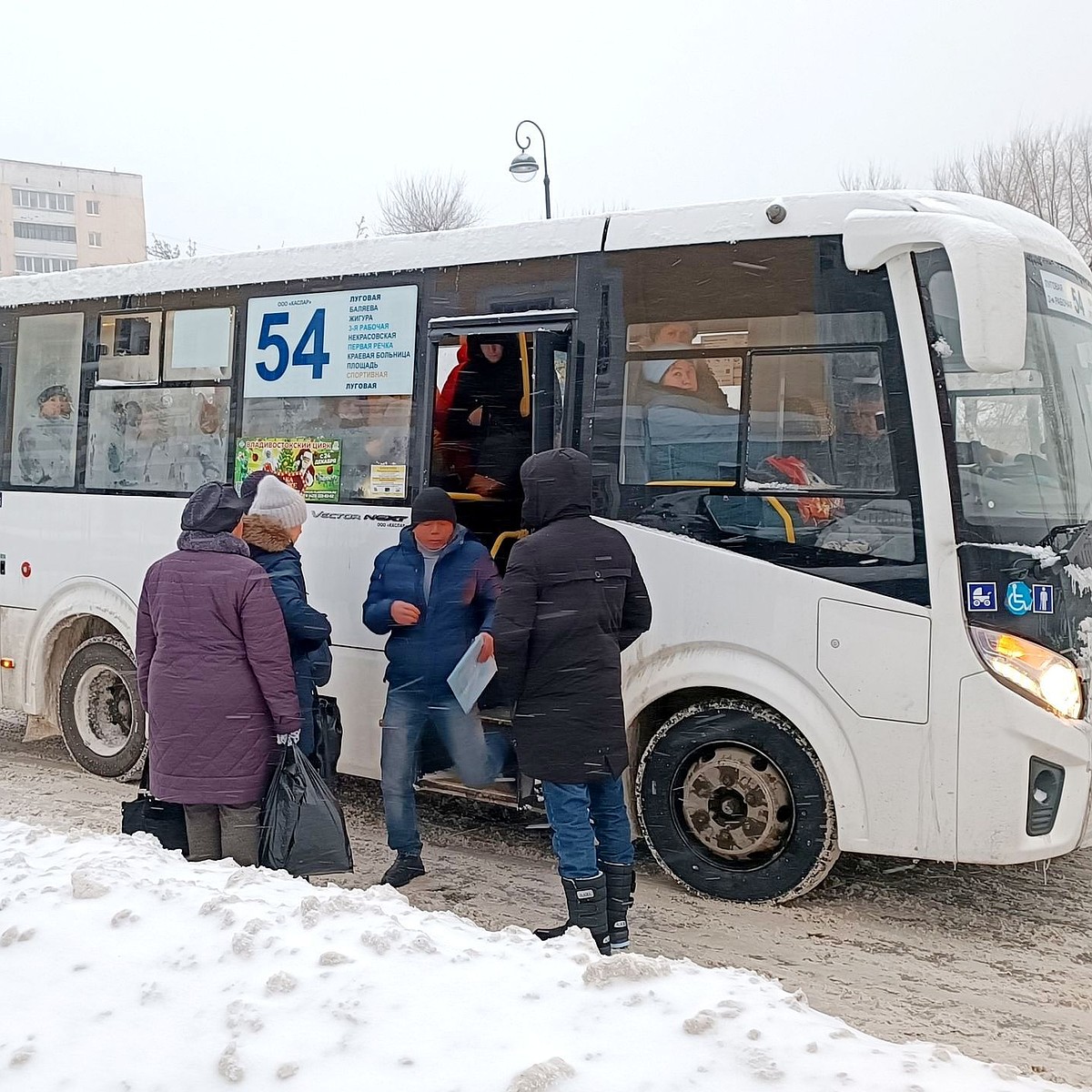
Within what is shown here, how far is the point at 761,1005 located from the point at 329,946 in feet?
3.39

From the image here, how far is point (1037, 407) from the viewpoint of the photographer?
5078 mm

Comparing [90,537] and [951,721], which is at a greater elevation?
[90,537]

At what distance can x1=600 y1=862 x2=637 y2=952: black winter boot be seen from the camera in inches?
190

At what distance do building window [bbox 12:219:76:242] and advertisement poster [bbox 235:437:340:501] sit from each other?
86.6 m

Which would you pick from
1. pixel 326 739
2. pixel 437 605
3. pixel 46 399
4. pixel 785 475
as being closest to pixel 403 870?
pixel 326 739

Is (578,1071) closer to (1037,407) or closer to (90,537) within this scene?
(1037,407)

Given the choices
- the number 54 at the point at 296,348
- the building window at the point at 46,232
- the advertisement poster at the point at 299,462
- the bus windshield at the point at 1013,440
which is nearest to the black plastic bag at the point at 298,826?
the advertisement poster at the point at 299,462

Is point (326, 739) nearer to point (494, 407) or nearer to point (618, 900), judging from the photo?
point (618, 900)

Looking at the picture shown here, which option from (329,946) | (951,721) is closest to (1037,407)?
(951,721)

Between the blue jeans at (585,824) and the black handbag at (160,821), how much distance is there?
1.57m

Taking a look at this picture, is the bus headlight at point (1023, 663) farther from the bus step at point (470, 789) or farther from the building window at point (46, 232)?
the building window at point (46, 232)

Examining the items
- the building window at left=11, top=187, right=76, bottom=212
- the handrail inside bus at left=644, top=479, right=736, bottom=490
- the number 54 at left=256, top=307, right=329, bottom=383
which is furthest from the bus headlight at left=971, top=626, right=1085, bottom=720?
the building window at left=11, top=187, right=76, bottom=212

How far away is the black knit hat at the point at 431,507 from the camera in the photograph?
5699 millimetres

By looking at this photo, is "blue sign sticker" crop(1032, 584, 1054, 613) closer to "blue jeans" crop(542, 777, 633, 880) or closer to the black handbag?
"blue jeans" crop(542, 777, 633, 880)
